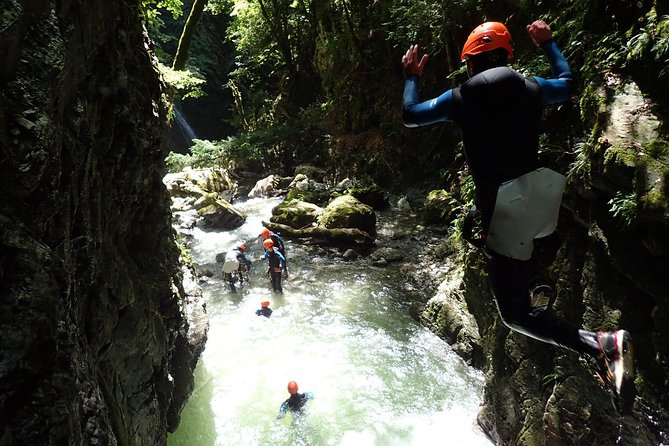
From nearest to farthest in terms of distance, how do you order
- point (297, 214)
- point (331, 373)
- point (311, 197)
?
1. point (331, 373)
2. point (297, 214)
3. point (311, 197)

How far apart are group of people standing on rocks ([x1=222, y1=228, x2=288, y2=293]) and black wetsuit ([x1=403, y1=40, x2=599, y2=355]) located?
845 cm

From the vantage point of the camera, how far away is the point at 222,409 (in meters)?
7.38

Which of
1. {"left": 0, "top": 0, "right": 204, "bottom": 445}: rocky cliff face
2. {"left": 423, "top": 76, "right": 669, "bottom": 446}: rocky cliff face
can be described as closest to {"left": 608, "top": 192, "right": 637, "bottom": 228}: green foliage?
{"left": 423, "top": 76, "right": 669, "bottom": 446}: rocky cliff face

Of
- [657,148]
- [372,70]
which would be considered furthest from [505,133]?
[372,70]

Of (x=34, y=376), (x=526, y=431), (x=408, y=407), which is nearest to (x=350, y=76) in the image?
(x=408, y=407)

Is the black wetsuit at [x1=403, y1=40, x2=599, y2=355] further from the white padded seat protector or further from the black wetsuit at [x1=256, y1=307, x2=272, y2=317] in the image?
the black wetsuit at [x1=256, y1=307, x2=272, y2=317]

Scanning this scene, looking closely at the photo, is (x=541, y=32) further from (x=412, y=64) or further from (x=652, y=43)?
(x=652, y=43)

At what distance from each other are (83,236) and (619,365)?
3.98 metres

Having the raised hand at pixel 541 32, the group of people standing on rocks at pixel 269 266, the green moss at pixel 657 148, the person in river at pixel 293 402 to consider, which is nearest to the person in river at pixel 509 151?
the raised hand at pixel 541 32

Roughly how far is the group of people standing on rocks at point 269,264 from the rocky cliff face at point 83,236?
415cm

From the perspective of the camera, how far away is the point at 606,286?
393 cm

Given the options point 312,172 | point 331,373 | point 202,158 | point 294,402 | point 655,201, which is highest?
point 655,201

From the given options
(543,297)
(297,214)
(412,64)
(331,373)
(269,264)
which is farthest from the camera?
(297,214)

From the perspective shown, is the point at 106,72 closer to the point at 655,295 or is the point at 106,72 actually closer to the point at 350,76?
the point at 655,295
